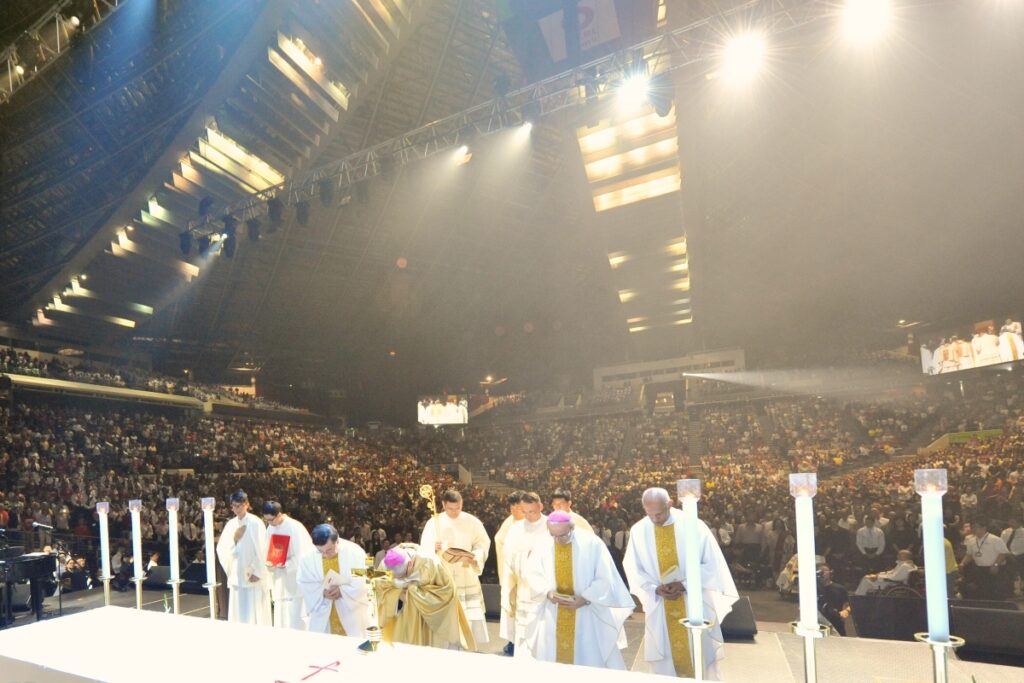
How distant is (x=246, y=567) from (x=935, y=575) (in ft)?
20.2

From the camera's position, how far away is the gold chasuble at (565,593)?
13.7 ft

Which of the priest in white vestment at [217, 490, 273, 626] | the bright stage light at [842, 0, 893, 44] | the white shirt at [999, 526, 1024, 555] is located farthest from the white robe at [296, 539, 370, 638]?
the bright stage light at [842, 0, 893, 44]

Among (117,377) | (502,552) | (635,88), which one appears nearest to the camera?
(502,552)

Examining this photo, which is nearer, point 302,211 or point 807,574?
point 807,574

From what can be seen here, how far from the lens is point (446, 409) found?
25203mm

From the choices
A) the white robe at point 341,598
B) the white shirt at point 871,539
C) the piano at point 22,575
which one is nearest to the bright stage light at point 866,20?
the white shirt at point 871,539

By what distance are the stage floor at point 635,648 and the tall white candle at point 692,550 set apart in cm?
37

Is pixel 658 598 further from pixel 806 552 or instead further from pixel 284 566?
pixel 284 566

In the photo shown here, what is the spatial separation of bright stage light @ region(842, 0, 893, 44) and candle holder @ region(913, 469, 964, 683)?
27.7 ft

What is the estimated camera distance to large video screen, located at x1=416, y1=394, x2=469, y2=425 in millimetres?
25125

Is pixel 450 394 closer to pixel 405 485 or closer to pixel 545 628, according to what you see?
pixel 405 485

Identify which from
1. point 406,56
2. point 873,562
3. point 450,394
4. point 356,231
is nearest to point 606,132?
point 406,56

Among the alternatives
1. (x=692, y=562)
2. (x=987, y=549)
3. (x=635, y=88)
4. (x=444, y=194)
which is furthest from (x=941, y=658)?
(x=444, y=194)

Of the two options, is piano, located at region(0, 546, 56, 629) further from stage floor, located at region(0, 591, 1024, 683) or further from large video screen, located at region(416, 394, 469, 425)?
large video screen, located at region(416, 394, 469, 425)
